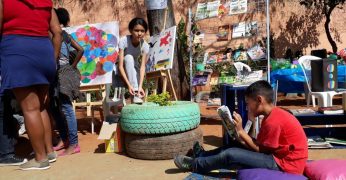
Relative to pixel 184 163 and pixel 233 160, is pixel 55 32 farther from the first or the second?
pixel 233 160

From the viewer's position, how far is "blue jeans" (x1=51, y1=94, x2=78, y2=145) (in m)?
5.12

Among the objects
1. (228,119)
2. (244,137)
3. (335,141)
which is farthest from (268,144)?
(335,141)

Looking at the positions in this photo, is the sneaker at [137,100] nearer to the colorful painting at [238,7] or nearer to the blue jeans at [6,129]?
the blue jeans at [6,129]

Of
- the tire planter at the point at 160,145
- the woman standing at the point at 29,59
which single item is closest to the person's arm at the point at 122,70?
the tire planter at the point at 160,145

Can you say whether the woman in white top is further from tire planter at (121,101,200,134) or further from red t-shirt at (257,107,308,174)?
red t-shirt at (257,107,308,174)

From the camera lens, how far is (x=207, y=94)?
9625 millimetres

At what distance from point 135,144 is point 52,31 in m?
1.49

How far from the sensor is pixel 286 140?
138 inches

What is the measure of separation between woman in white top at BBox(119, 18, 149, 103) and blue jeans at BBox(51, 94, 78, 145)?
0.82 meters

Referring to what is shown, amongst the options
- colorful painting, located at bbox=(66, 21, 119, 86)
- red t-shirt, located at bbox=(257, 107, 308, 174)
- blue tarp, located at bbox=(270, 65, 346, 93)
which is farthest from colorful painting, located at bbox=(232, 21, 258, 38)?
red t-shirt, located at bbox=(257, 107, 308, 174)

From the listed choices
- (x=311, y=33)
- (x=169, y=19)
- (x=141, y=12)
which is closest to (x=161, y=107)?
(x=169, y=19)

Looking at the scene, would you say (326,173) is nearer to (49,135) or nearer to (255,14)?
(49,135)

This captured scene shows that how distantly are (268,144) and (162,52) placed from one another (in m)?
2.98

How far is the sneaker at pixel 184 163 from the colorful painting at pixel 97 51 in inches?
103
